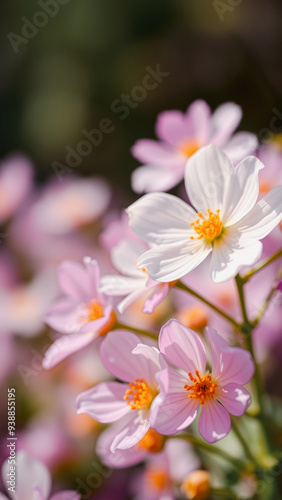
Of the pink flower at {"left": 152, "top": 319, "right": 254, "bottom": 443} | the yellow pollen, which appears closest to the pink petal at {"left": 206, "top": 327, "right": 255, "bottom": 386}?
the pink flower at {"left": 152, "top": 319, "right": 254, "bottom": 443}

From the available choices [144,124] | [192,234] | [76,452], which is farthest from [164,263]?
[144,124]

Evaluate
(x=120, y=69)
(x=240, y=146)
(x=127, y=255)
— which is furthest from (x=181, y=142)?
(x=120, y=69)

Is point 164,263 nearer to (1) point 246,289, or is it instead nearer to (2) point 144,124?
(1) point 246,289

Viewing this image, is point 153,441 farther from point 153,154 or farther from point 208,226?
point 153,154

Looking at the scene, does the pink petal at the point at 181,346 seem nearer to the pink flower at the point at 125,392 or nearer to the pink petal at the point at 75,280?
the pink flower at the point at 125,392

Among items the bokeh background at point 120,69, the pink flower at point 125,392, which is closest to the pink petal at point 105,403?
the pink flower at point 125,392

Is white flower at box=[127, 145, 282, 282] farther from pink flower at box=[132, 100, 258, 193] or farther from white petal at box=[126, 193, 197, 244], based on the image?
pink flower at box=[132, 100, 258, 193]
